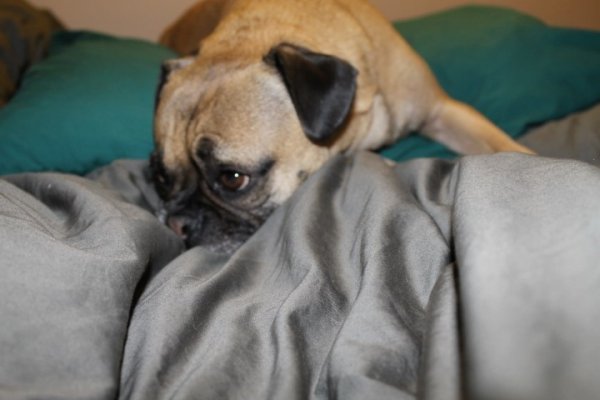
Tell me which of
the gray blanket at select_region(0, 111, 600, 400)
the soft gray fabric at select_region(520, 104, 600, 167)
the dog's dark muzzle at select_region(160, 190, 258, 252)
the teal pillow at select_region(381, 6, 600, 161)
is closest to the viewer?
the gray blanket at select_region(0, 111, 600, 400)

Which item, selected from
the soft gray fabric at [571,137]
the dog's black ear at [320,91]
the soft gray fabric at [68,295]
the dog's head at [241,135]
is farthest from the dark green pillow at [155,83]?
the soft gray fabric at [68,295]

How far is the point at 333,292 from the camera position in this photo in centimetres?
89

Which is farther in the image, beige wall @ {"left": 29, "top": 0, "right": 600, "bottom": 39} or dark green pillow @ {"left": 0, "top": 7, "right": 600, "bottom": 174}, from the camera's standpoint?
beige wall @ {"left": 29, "top": 0, "right": 600, "bottom": 39}

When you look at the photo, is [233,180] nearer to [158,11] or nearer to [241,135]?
[241,135]

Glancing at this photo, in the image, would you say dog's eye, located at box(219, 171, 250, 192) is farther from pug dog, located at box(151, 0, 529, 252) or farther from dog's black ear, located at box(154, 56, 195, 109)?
dog's black ear, located at box(154, 56, 195, 109)

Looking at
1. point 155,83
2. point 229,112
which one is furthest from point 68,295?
point 155,83

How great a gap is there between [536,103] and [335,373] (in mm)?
1564

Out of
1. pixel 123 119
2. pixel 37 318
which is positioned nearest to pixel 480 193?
pixel 37 318

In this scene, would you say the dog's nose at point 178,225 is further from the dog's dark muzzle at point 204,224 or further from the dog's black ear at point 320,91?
the dog's black ear at point 320,91

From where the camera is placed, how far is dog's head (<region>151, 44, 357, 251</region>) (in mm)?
1415

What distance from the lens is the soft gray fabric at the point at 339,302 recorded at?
0.63m

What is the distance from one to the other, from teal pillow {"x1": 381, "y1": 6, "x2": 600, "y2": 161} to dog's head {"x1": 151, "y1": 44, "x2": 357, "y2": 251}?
56 cm

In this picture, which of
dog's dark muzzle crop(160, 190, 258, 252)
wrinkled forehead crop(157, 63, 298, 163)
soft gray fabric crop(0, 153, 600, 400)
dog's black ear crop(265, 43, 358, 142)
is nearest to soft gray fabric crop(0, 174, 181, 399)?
soft gray fabric crop(0, 153, 600, 400)

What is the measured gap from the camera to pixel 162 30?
3.23m
